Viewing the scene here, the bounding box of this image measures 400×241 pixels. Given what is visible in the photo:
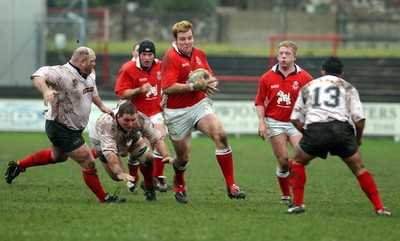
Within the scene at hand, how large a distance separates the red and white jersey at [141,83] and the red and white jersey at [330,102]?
13.2ft

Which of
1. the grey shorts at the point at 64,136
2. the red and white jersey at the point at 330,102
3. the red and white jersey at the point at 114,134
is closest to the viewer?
the red and white jersey at the point at 330,102

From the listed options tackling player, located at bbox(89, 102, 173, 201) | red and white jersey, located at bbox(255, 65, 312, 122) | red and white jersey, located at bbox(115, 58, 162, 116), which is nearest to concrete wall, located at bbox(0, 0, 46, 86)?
red and white jersey, located at bbox(115, 58, 162, 116)

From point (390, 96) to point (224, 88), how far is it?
18.5ft

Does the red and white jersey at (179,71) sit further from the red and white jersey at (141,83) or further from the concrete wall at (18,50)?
the concrete wall at (18,50)

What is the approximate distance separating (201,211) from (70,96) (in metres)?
2.29

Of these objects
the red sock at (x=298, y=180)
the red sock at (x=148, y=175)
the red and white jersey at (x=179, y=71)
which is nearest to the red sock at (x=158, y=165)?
the red sock at (x=148, y=175)

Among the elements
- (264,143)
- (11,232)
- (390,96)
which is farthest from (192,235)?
(390,96)

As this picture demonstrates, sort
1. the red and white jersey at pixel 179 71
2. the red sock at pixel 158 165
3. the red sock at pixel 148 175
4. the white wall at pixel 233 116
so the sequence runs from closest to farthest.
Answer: the red and white jersey at pixel 179 71, the red sock at pixel 148 175, the red sock at pixel 158 165, the white wall at pixel 233 116

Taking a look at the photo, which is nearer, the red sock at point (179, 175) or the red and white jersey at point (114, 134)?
the red and white jersey at point (114, 134)

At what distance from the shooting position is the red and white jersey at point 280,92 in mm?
12430

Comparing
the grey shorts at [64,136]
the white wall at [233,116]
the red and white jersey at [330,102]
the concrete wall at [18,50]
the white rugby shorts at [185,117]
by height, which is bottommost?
the white wall at [233,116]

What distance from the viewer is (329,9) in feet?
149

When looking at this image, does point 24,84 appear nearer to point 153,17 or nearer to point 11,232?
point 153,17

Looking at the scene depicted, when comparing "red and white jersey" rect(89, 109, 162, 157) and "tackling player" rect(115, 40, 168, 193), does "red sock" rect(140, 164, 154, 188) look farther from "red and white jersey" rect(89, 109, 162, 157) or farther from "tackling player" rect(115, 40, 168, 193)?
"tackling player" rect(115, 40, 168, 193)
